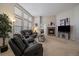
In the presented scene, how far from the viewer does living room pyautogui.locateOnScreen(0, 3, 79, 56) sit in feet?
14.8

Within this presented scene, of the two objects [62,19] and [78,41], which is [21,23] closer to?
[62,19]

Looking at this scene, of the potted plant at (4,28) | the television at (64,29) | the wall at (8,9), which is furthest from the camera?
the television at (64,29)

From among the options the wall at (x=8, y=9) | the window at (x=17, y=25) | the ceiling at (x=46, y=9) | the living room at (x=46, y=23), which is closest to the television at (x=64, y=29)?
the living room at (x=46, y=23)

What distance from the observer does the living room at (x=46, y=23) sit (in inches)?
178

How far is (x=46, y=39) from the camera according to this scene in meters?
6.30

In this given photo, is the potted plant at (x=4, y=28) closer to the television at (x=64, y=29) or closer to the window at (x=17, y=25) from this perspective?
the window at (x=17, y=25)

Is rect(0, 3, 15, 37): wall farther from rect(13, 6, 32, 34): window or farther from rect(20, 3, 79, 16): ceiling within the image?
rect(20, 3, 79, 16): ceiling

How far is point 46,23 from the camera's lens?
5766 millimetres

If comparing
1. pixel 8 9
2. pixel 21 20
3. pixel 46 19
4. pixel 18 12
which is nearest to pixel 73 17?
pixel 46 19

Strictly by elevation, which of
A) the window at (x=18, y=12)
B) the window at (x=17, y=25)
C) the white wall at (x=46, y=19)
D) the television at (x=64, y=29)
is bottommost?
the television at (x=64, y=29)

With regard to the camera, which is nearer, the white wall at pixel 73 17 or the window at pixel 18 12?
the window at pixel 18 12

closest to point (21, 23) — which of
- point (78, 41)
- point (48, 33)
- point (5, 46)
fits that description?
point (5, 46)

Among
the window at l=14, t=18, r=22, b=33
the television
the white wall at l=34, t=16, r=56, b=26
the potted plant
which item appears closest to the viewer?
the potted plant

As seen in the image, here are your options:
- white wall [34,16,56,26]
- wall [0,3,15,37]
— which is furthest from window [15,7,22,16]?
white wall [34,16,56,26]
